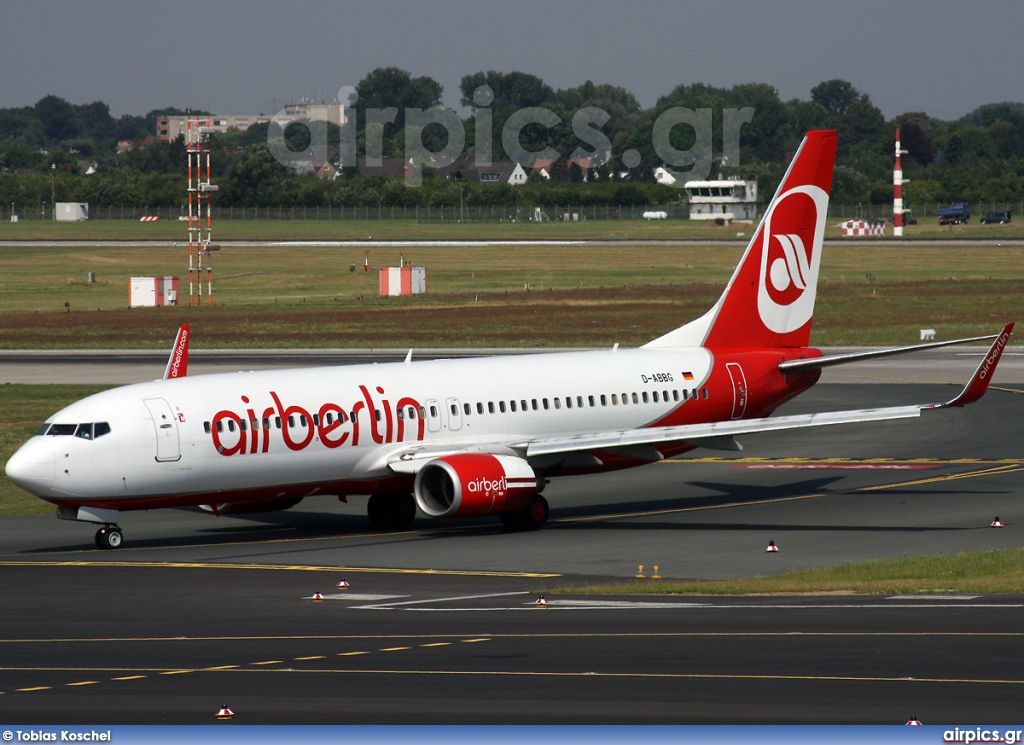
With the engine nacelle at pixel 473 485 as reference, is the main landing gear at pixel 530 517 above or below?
below

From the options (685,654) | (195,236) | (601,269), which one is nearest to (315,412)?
Result: (685,654)

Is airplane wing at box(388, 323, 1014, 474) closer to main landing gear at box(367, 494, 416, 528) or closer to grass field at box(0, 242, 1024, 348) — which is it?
main landing gear at box(367, 494, 416, 528)

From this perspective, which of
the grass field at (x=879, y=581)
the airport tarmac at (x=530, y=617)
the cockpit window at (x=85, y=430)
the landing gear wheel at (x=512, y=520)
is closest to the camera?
the airport tarmac at (x=530, y=617)

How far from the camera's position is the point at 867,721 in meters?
17.3

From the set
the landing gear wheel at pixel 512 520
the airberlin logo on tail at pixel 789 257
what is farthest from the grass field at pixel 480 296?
the landing gear wheel at pixel 512 520

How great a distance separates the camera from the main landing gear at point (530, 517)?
37062 millimetres

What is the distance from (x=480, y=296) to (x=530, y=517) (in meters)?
77.4

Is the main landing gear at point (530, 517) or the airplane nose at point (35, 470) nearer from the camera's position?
the airplane nose at point (35, 470)

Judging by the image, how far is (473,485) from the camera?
35.2 meters

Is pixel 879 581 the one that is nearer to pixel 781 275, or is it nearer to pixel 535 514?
pixel 535 514

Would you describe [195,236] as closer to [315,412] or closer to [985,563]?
[315,412]

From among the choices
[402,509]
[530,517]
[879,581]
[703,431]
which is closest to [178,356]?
[402,509]

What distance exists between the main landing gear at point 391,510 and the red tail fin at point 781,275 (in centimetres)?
950

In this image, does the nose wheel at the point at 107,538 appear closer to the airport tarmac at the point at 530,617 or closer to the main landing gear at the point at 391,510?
the airport tarmac at the point at 530,617
